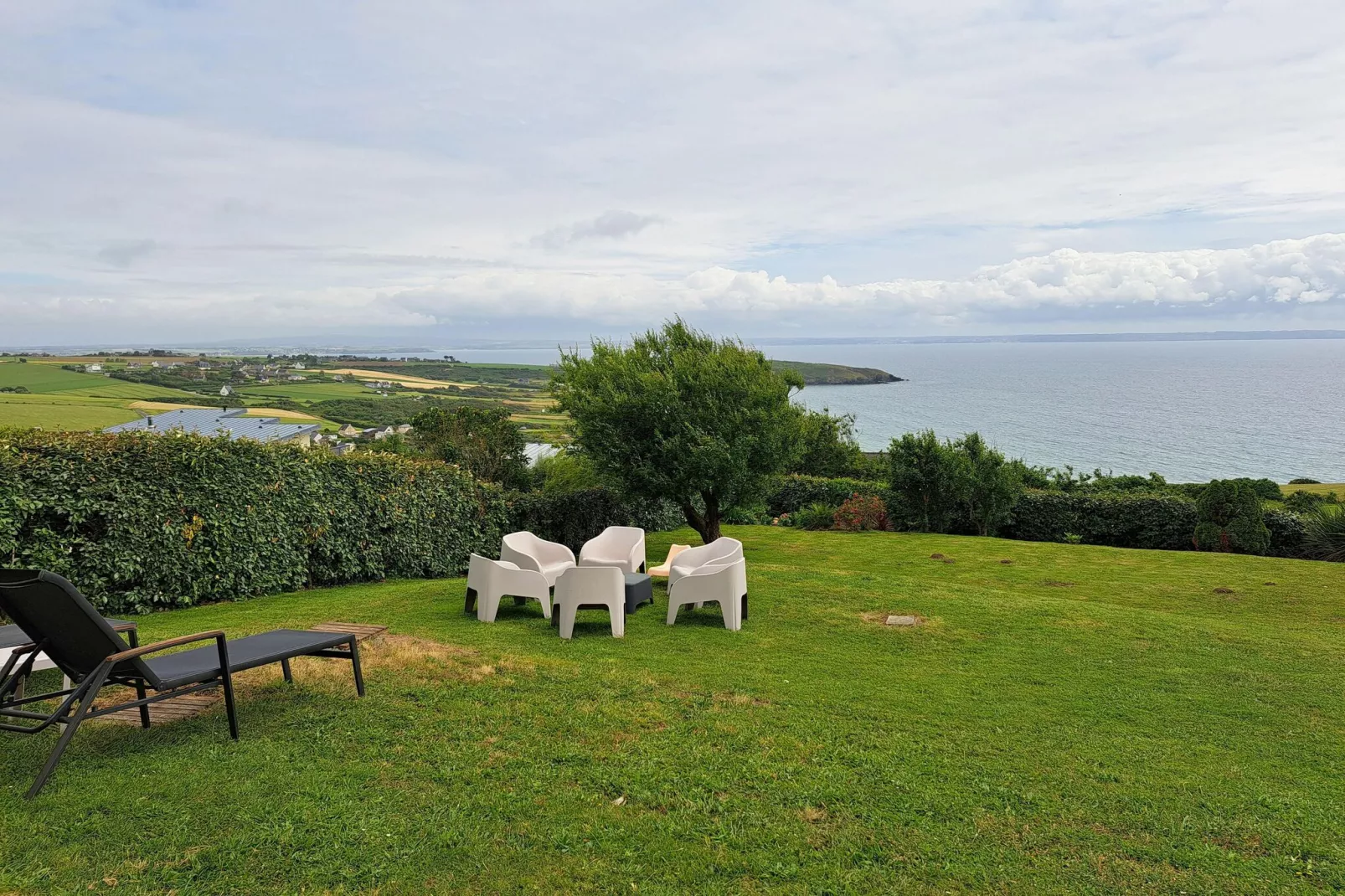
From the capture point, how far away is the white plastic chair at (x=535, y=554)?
32.3 ft

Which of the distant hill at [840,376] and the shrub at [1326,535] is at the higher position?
the distant hill at [840,376]

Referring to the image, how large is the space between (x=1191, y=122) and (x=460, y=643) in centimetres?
2194

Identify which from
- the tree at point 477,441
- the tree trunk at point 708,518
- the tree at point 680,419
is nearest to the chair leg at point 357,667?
the tree at point 680,419

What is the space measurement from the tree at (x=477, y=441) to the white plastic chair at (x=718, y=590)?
50.4 feet

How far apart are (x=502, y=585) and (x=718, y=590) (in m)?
2.50

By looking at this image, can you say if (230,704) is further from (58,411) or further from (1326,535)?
(58,411)

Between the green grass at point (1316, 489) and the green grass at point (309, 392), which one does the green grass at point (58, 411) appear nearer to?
the green grass at point (309, 392)

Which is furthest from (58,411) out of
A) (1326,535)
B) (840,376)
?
(840,376)

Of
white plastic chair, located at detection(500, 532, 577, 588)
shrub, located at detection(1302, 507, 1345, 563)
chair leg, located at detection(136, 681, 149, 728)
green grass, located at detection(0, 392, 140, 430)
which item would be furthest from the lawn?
green grass, located at detection(0, 392, 140, 430)

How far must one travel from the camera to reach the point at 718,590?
8328 millimetres

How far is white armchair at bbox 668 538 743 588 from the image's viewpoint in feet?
29.6

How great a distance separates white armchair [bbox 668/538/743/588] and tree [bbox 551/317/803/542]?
15.5ft

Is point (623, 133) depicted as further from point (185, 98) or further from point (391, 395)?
point (391, 395)

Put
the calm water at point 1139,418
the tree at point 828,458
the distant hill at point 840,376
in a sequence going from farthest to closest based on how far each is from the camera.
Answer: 1. the distant hill at point 840,376
2. the calm water at point 1139,418
3. the tree at point 828,458
